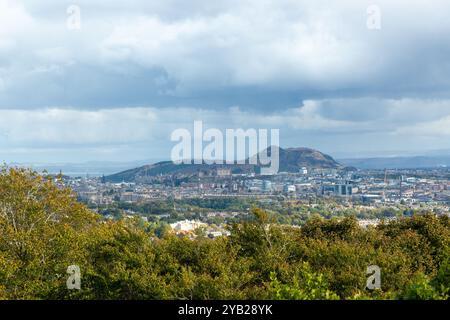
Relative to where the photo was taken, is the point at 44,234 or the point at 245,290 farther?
the point at 44,234

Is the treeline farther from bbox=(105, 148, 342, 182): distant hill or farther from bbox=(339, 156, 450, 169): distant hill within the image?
bbox=(339, 156, 450, 169): distant hill

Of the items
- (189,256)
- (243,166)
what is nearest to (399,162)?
(243,166)

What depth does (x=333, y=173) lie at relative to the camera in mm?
91562

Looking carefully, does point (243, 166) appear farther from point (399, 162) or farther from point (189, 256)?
point (189, 256)

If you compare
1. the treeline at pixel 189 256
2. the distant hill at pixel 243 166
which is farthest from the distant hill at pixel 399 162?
the treeline at pixel 189 256

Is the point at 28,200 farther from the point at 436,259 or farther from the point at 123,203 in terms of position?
the point at 123,203

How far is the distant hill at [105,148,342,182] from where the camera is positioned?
294 feet

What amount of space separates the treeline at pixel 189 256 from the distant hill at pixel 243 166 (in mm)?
63548

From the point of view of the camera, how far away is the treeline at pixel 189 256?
16656 millimetres

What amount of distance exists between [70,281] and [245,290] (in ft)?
20.1

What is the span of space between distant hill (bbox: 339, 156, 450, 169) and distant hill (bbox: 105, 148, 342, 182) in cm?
535

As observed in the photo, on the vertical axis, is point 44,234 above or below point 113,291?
above
